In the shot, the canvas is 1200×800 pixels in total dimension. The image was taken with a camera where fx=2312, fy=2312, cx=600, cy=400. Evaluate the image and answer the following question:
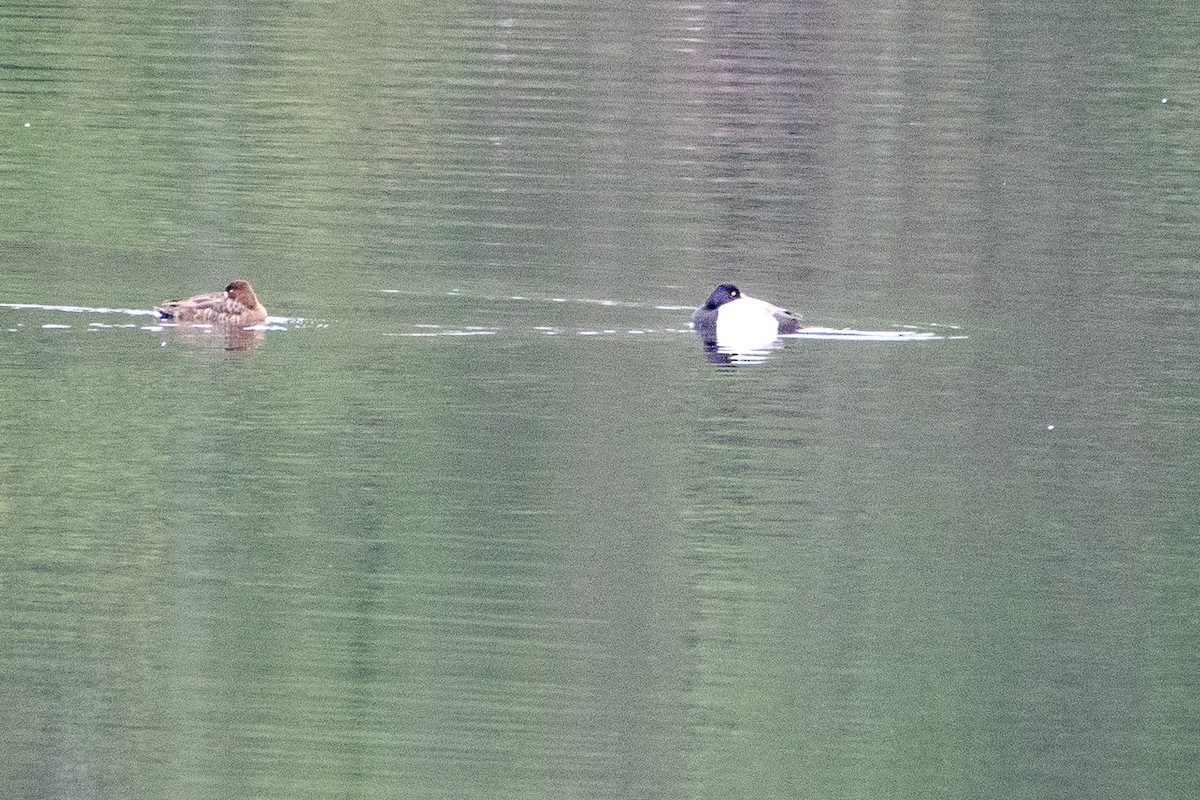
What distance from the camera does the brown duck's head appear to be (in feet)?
48.0

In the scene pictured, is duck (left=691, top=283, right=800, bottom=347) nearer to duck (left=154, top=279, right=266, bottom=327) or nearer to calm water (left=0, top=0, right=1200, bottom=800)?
calm water (left=0, top=0, right=1200, bottom=800)

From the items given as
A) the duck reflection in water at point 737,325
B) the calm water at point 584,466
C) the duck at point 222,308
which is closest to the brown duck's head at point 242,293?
the duck at point 222,308

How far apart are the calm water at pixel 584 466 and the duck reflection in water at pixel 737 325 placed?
0.17m

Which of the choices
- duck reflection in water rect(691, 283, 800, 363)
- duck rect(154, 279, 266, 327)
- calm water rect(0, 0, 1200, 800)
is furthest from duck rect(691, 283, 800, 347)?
duck rect(154, 279, 266, 327)

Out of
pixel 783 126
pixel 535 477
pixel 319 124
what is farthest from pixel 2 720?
pixel 783 126

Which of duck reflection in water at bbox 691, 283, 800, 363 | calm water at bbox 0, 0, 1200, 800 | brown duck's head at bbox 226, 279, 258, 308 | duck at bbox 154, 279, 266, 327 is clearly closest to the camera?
calm water at bbox 0, 0, 1200, 800

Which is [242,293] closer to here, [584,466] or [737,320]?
[737,320]

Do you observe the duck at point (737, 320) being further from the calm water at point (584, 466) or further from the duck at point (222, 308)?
the duck at point (222, 308)

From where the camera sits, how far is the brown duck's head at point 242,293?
14.6m

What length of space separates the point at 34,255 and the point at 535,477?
645 centimetres

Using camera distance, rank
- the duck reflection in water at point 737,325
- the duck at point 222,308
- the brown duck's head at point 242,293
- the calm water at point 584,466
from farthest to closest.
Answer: the duck reflection in water at point 737,325 → the brown duck's head at point 242,293 → the duck at point 222,308 → the calm water at point 584,466

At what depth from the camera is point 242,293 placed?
14.7 m

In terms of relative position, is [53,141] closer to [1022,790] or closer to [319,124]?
[319,124]

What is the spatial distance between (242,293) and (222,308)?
0.18m
